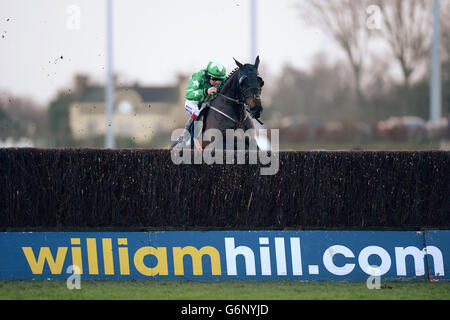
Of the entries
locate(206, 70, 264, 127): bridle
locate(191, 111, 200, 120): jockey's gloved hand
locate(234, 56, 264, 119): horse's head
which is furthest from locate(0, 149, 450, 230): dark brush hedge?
locate(191, 111, 200, 120): jockey's gloved hand

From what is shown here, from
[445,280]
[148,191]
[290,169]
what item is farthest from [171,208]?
[445,280]

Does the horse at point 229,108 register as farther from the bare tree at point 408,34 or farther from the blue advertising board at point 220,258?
the bare tree at point 408,34

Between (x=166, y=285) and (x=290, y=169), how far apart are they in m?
1.83

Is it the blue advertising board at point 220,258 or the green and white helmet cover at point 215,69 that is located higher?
the green and white helmet cover at point 215,69

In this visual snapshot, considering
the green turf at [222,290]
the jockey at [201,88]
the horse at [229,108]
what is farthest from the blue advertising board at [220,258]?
the jockey at [201,88]

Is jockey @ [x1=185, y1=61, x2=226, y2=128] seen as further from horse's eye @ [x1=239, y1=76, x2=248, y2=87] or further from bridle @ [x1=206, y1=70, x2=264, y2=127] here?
horse's eye @ [x1=239, y1=76, x2=248, y2=87]

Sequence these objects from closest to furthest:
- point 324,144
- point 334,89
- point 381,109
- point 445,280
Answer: point 445,280 < point 324,144 < point 381,109 < point 334,89

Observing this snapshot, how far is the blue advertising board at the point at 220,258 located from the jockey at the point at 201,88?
316 centimetres

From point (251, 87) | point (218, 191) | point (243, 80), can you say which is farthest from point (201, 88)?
point (218, 191)

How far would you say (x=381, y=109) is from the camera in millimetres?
28906

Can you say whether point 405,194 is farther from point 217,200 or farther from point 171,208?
point 171,208

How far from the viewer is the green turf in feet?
20.6

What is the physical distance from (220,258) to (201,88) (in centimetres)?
362

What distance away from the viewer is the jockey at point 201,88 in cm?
980
